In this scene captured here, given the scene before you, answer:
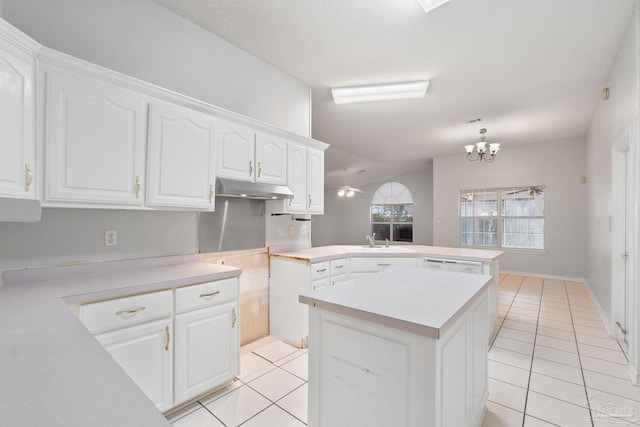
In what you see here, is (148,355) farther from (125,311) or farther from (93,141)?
(93,141)

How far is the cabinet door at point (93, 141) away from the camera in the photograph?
1.58 metres

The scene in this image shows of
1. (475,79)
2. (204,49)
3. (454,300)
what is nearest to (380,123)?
(475,79)

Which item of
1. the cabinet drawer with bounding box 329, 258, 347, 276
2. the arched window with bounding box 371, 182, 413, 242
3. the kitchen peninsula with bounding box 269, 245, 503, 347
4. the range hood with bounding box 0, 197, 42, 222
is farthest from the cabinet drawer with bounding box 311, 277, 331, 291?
the arched window with bounding box 371, 182, 413, 242

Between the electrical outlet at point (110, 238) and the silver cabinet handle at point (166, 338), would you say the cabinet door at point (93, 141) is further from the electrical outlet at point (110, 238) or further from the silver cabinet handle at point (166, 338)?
the silver cabinet handle at point (166, 338)

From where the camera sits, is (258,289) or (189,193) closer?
(189,193)

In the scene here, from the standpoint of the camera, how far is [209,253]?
103 inches

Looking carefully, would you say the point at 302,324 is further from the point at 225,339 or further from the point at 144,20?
the point at 144,20

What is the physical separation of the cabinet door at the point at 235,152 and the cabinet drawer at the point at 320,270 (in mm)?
1068

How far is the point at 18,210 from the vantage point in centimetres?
91

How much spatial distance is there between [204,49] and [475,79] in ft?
9.53

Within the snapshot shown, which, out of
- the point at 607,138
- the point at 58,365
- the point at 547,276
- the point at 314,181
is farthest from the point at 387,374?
the point at 547,276

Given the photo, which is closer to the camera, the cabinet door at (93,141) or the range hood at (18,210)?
the range hood at (18,210)

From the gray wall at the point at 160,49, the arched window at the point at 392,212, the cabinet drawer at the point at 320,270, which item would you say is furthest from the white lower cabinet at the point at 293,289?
the arched window at the point at 392,212

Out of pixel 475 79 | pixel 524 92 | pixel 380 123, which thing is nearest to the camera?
pixel 475 79
